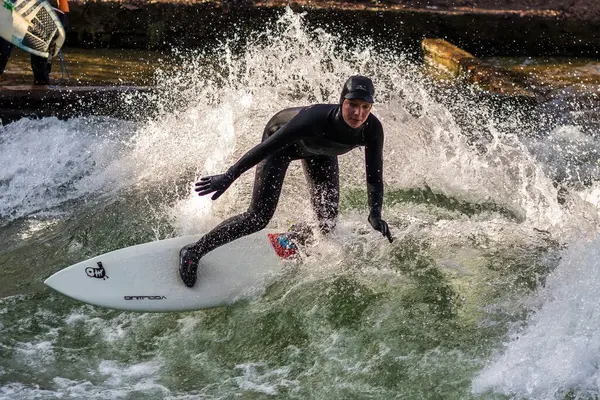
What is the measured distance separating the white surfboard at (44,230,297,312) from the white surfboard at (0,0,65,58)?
3458mm

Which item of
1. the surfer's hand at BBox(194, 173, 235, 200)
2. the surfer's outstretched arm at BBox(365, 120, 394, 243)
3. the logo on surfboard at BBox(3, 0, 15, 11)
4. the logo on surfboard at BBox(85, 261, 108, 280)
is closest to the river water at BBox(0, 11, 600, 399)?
the logo on surfboard at BBox(85, 261, 108, 280)

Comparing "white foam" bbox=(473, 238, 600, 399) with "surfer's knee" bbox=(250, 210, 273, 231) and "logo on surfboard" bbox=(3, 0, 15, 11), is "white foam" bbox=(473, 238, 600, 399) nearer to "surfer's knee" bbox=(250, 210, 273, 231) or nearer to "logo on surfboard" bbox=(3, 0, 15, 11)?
"surfer's knee" bbox=(250, 210, 273, 231)

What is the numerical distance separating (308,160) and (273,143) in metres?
0.60

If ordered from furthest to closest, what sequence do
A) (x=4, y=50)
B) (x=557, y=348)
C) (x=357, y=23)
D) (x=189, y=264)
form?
1. (x=357, y=23)
2. (x=4, y=50)
3. (x=189, y=264)
4. (x=557, y=348)

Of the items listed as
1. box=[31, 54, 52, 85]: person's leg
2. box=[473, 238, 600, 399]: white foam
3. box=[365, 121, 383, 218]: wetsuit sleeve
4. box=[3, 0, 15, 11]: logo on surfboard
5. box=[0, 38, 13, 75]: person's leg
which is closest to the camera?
box=[473, 238, 600, 399]: white foam

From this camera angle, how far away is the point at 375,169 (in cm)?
561

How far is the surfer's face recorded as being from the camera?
5.21m

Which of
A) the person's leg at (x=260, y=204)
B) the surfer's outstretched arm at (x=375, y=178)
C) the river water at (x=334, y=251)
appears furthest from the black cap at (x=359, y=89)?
the river water at (x=334, y=251)

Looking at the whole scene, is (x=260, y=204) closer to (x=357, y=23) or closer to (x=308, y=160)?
(x=308, y=160)

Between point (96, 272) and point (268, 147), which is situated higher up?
point (268, 147)

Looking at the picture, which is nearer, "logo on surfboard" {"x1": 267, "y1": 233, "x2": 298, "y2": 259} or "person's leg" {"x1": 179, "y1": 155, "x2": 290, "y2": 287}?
"person's leg" {"x1": 179, "y1": 155, "x2": 290, "y2": 287}

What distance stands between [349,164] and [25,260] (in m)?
3.03

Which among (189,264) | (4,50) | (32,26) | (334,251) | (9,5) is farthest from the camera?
(4,50)

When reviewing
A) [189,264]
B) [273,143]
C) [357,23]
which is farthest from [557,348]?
[357,23]
